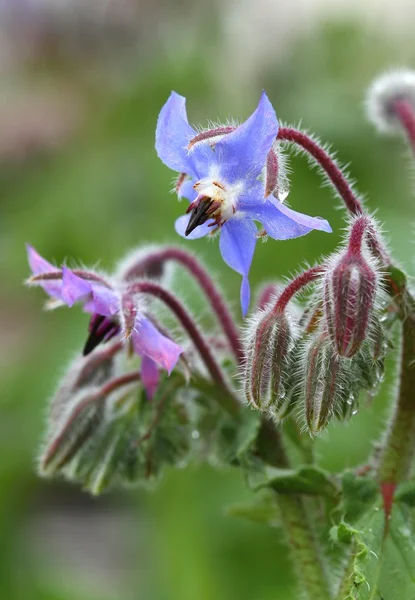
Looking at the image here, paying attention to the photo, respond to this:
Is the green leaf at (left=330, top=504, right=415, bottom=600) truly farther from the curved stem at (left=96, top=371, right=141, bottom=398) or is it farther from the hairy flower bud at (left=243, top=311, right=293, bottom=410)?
the curved stem at (left=96, top=371, right=141, bottom=398)

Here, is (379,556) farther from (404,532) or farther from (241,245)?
(241,245)

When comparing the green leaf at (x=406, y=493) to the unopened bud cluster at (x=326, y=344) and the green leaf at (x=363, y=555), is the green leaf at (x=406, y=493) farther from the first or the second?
the unopened bud cluster at (x=326, y=344)

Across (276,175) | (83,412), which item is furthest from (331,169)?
(83,412)

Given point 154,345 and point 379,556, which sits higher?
point 154,345

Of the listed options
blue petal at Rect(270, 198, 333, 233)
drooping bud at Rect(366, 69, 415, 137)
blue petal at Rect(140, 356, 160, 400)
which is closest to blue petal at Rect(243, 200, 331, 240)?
blue petal at Rect(270, 198, 333, 233)

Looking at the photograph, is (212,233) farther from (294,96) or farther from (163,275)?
(294,96)

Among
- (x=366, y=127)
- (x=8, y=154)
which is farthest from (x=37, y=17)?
(x=366, y=127)
